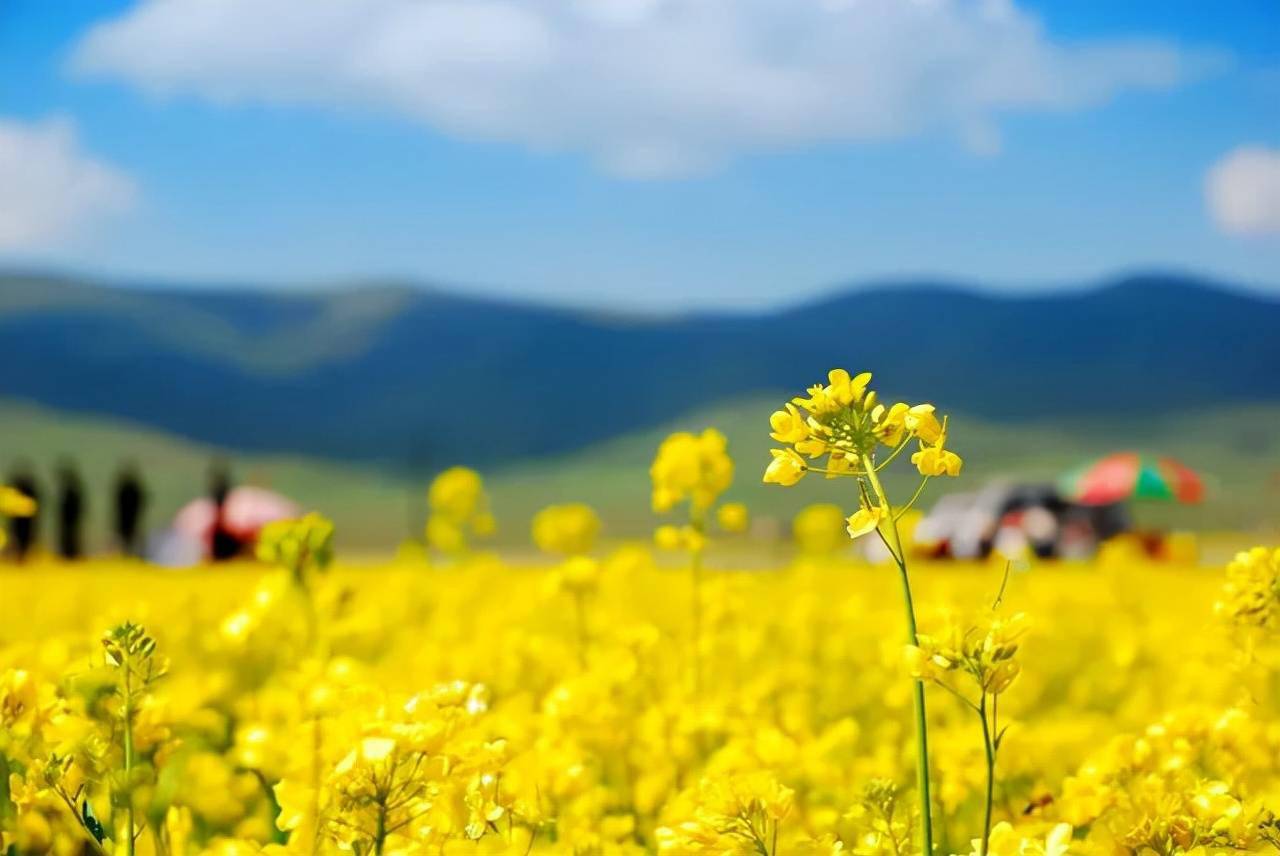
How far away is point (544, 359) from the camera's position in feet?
389

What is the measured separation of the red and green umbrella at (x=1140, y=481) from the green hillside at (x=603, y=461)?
46794 millimetres

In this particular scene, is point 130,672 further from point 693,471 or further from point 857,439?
point 693,471

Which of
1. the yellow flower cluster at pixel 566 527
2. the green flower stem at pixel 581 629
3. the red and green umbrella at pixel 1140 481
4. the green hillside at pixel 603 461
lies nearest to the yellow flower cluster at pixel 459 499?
the yellow flower cluster at pixel 566 527

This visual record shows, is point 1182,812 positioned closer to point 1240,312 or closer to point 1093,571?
point 1093,571

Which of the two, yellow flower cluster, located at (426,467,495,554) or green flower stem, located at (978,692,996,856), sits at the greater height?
yellow flower cluster, located at (426,467,495,554)

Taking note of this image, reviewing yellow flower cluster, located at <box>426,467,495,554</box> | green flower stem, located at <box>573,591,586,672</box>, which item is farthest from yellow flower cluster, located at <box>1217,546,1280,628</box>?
yellow flower cluster, located at <box>426,467,495,554</box>

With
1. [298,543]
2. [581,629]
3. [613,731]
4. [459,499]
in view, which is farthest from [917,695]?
[459,499]

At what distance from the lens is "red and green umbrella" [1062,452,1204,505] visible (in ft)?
66.7

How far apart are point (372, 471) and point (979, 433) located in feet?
117

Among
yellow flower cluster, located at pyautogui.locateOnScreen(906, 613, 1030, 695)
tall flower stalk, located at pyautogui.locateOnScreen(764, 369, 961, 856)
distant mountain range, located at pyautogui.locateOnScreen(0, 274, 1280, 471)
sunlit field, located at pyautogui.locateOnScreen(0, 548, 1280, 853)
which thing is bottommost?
sunlit field, located at pyautogui.locateOnScreen(0, 548, 1280, 853)

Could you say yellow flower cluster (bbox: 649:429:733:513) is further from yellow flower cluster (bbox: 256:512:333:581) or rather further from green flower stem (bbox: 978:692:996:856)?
green flower stem (bbox: 978:692:996:856)

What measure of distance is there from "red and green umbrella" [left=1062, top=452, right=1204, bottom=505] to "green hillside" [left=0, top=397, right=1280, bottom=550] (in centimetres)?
4679

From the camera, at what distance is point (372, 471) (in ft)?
317

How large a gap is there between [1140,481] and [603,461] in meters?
78.3
